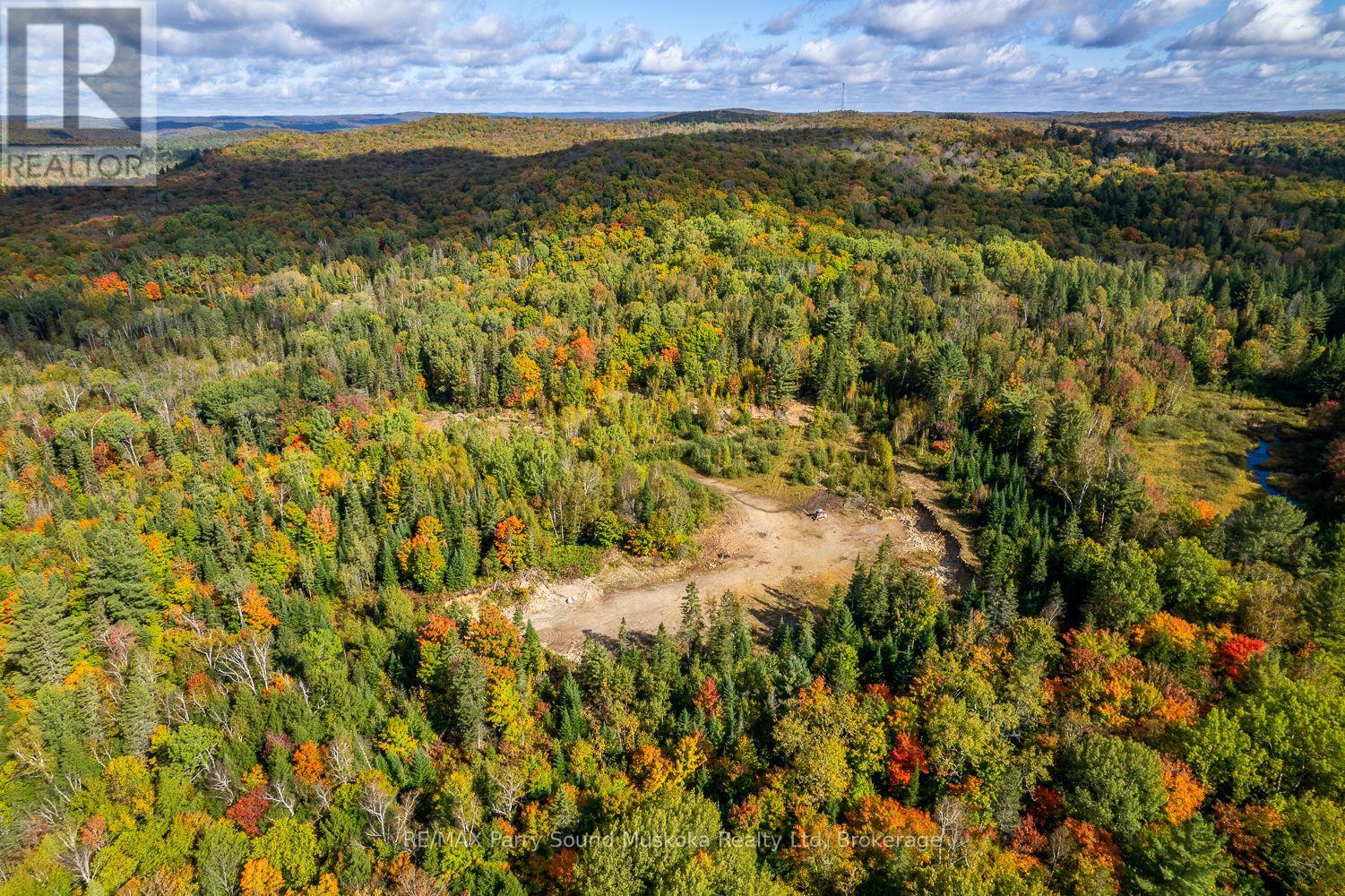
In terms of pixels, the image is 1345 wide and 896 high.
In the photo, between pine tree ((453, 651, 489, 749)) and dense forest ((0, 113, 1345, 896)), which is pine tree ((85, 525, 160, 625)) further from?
pine tree ((453, 651, 489, 749))

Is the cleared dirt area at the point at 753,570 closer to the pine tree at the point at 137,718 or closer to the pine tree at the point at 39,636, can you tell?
the pine tree at the point at 137,718

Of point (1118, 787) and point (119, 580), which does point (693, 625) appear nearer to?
point (1118, 787)

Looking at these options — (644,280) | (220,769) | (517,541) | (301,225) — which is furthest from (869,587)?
(301,225)

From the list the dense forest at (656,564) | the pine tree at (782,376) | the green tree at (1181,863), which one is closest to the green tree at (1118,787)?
the dense forest at (656,564)

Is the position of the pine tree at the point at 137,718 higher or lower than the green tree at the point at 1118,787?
lower

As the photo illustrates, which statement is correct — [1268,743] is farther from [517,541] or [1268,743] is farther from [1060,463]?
[517,541]

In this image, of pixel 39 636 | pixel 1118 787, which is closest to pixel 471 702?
pixel 39 636
